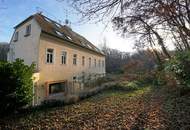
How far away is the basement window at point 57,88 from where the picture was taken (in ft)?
61.3

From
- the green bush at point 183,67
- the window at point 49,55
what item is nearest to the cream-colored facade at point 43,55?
the window at point 49,55

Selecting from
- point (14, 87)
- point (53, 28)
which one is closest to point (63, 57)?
point (53, 28)

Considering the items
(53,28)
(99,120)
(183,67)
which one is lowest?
(99,120)

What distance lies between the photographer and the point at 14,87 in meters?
8.36

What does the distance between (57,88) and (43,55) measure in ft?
14.0

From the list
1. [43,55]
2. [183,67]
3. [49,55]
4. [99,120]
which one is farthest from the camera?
[49,55]

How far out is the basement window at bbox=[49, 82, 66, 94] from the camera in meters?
18.7

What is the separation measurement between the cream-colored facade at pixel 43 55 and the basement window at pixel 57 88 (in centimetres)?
52

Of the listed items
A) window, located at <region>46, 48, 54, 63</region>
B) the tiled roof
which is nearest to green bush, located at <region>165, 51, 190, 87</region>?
window, located at <region>46, 48, 54, 63</region>

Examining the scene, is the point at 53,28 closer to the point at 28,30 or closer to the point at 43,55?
the point at 28,30

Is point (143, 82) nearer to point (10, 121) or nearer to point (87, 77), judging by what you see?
point (87, 77)

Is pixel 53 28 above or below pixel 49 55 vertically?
above

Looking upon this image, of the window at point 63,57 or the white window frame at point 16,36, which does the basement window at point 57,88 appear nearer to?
the window at point 63,57

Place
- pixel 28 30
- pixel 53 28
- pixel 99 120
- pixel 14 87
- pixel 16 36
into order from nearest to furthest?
pixel 99 120
pixel 14 87
pixel 28 30
pixel 53 28
pixel 16 36
